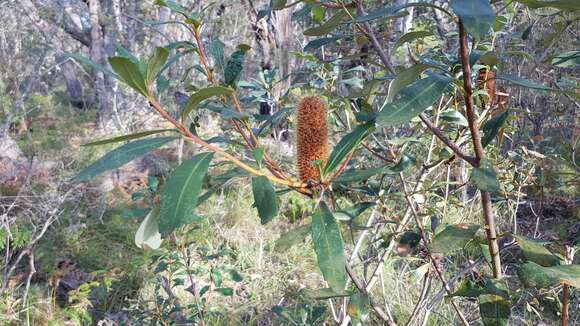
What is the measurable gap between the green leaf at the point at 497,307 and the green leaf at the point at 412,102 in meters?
0.34

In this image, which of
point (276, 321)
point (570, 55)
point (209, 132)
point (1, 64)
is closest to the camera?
point (570, 55)

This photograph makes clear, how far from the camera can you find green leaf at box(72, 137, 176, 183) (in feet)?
1.77

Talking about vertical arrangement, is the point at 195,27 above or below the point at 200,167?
above

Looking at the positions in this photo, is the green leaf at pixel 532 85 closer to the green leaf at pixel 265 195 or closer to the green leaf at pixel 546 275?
the green leaf at pixel 546 275

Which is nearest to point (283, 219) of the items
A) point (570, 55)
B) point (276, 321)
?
point (276, 321)

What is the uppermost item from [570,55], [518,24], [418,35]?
[418,35]

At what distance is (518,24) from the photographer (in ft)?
11.4

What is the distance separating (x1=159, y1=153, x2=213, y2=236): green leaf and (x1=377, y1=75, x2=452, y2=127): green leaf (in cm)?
23

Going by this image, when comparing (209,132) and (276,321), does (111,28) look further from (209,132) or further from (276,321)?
(276,321)

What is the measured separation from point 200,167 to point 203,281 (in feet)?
7.67

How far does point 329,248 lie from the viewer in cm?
57

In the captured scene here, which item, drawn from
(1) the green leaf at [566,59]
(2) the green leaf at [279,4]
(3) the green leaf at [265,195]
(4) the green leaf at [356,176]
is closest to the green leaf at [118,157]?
(3) the green leaf at [265,195]

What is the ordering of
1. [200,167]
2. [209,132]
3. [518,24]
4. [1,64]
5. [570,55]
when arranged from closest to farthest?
[200,167], [570,55], [518,24], [1,64], [209,132]

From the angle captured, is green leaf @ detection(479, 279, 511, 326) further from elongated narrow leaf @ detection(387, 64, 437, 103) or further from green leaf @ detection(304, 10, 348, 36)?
green leaf @ detection(304, 10, 348, 36)
